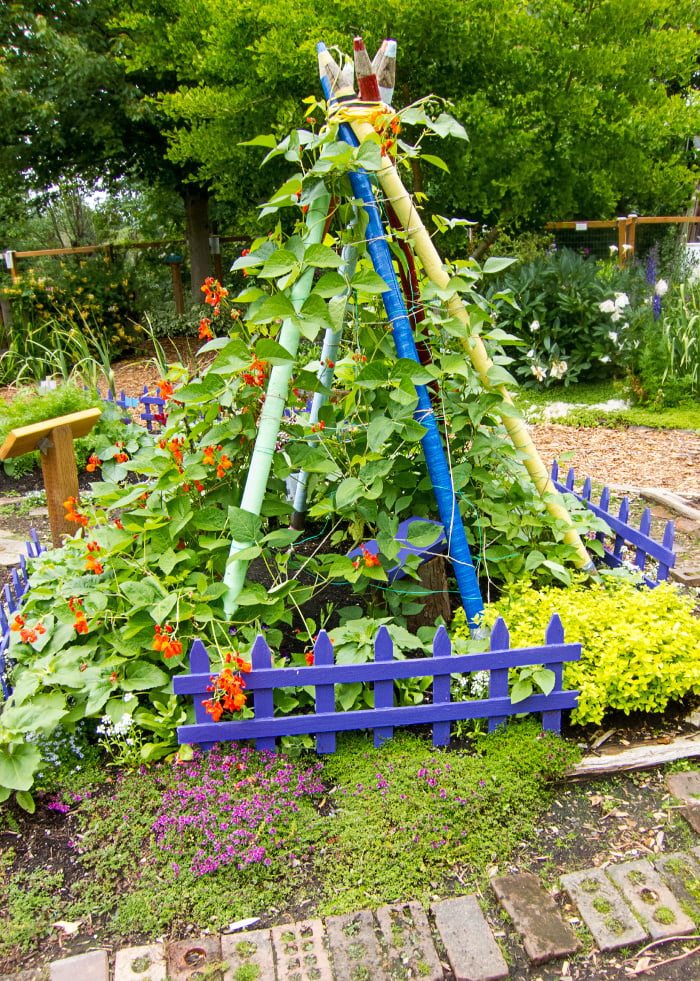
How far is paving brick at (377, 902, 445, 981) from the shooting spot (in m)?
1.65

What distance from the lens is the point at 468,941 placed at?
1712 millimetres

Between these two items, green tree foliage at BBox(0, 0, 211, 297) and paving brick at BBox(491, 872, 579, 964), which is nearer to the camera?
paving brick at BBox(491, 872, 579, 964)

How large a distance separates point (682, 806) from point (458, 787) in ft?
2.20

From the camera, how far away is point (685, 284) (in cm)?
792

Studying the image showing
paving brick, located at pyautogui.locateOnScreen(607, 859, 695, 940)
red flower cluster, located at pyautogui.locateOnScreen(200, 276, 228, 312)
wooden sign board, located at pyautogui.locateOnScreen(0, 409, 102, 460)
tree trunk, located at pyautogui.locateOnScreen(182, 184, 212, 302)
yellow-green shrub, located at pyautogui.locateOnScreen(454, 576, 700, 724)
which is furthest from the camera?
tree trunk, located at pyautogui.locateOnScreen(182, 184, 212, 302)

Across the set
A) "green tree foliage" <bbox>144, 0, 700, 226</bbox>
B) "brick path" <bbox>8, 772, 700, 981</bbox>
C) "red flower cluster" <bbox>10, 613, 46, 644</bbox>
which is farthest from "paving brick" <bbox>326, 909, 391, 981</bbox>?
"green tree foliage" <bbox>144, 0, 700, 226</bbox>

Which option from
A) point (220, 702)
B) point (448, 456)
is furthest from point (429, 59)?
point (220, 702)

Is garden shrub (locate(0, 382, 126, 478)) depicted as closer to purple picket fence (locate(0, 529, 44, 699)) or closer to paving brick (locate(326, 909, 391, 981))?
purple picket fence (locate(0, 529, 44, 699))

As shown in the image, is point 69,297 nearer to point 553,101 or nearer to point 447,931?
point 553,101

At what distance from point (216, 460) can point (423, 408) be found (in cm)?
74

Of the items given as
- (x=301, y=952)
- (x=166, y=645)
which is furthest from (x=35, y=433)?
(x=301, y=952)

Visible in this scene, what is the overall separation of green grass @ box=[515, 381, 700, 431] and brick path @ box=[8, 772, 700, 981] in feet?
16.0

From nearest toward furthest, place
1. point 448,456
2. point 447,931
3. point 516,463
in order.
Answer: point 447,931 < point 448,456 < point 516,463

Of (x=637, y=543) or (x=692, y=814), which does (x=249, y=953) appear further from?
(x=637, y=543)
